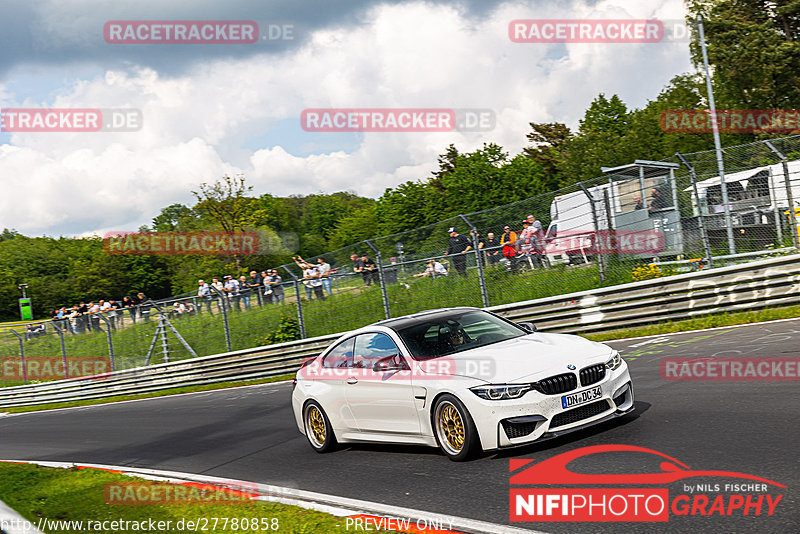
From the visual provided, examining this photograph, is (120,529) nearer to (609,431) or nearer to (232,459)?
(232,459)

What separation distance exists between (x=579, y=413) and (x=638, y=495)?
162 cm

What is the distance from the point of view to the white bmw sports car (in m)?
6.88

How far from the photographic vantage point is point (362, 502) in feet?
21.6

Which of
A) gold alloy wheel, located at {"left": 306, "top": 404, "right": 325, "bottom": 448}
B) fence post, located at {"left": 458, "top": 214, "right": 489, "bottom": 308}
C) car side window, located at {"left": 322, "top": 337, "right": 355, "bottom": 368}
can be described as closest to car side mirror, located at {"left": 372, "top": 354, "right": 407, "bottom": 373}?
car side window, located at {"left": 322, "top": 337, "right": 355, "bottom": 368}

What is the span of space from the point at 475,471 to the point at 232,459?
13.3ft

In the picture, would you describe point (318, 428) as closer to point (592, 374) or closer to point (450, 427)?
point (450, 427)

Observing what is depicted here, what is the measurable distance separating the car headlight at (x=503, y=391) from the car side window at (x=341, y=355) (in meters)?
2.27

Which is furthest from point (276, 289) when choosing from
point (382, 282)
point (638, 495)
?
point (638, 495)

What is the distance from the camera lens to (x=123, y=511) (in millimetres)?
7125

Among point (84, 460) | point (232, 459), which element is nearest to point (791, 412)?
point (232, 459)

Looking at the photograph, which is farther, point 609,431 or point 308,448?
point 308,448

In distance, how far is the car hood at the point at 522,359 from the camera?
7.00 metres

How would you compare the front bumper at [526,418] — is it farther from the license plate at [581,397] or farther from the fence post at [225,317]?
the fence post at [225,317]

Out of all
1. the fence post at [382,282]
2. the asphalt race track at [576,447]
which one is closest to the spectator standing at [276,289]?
the fence post at [382,282]
